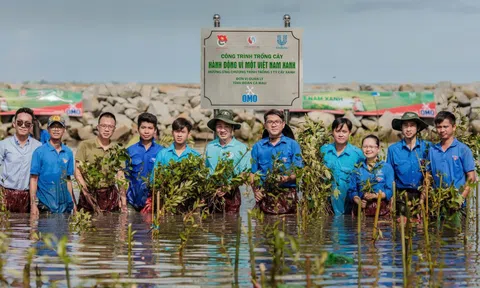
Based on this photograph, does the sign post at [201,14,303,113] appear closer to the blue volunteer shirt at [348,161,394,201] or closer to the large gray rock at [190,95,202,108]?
the blue volunteer shirt at [348,161,394,201]

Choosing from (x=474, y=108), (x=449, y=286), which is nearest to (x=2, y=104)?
(x=474, y=108)

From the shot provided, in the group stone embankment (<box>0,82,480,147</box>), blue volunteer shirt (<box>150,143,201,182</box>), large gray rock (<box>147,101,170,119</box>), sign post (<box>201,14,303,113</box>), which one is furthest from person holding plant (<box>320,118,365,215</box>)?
large gray rock (<box>147,101,170,119</box>)

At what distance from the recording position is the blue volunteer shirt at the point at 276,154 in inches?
547

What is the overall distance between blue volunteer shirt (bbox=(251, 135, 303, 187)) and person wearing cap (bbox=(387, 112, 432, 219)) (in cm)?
121

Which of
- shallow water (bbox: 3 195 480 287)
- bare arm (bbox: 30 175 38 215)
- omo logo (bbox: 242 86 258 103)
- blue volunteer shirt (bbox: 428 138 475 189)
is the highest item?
omo logo (bbox: 242 86 258 103)

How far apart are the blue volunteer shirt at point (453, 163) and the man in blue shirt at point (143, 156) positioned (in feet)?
12.2

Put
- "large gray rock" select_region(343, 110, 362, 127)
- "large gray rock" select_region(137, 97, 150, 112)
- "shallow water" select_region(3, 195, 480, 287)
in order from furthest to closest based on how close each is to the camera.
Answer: "large gray rock" select_region(137, 97, 150, 112) → "large gray rock" select_region(343, 110, 362, 127) → "shallow water" select_region(3, 195, 480, 287)

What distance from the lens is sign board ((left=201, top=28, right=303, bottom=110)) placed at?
16891 mm

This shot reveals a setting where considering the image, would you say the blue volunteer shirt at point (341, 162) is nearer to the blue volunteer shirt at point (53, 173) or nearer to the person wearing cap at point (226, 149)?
the person wearing cap at point (226, 149)

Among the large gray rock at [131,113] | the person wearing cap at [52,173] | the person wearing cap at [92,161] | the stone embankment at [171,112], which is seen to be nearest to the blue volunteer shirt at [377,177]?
the person wearing cap at [92,161]

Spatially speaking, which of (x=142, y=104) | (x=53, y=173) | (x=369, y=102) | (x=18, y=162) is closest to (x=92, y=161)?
(x=53, y=173)

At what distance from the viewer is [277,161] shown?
13.9 meters

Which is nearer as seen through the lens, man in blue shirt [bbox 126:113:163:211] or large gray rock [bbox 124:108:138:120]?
man in blue shirt [bbox 126:113:163:211]

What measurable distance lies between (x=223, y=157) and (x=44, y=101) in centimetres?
2729
